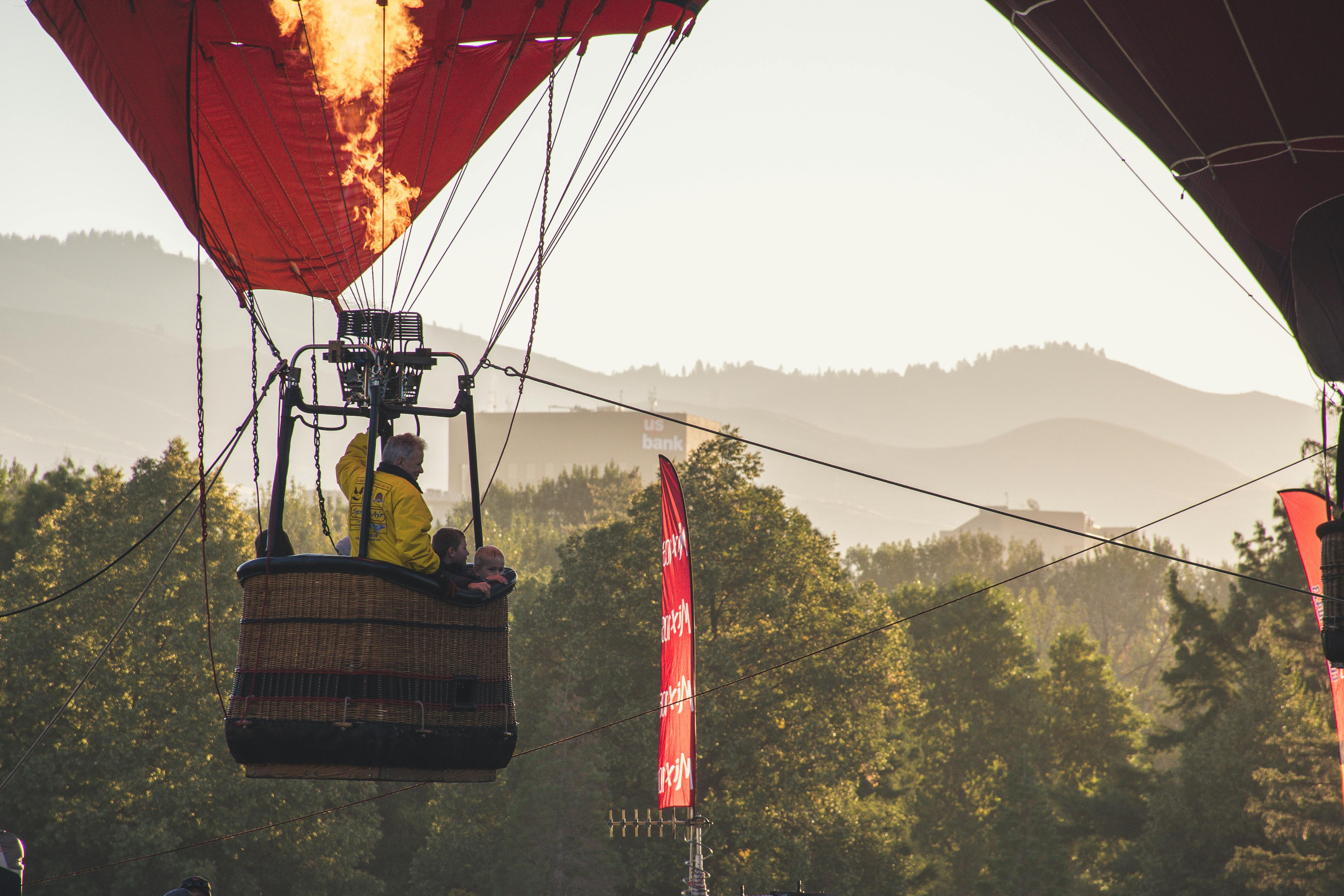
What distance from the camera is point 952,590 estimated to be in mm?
50219

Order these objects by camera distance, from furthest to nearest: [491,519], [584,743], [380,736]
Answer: [491,519], [584,743], [380,736]

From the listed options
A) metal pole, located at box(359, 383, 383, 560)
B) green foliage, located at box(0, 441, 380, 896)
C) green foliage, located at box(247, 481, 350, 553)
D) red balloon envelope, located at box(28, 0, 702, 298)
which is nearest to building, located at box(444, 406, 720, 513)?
green foliage, located at box(247, 481, 350, 553)

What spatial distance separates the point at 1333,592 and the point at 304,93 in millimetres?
8082

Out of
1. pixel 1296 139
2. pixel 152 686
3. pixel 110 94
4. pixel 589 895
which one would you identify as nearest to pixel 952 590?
pixel 589 895

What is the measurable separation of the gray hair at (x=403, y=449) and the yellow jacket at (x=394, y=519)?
0.32ft

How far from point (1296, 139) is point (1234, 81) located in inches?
28.6

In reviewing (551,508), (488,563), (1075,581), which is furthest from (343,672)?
(1075,581)

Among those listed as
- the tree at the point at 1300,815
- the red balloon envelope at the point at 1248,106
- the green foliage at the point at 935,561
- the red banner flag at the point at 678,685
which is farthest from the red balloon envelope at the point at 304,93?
the green foliage at the point at 935,561

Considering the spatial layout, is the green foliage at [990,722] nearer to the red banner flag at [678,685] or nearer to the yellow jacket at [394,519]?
the red banner flag at [678,685]

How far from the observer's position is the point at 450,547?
7055 mm

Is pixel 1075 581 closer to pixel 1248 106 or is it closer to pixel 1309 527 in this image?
pixel 1309 527

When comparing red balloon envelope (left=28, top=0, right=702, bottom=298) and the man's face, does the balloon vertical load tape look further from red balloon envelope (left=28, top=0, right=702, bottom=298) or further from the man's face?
the man's face

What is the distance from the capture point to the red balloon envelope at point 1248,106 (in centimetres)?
1034

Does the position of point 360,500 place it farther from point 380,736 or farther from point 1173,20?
point 1173,20
